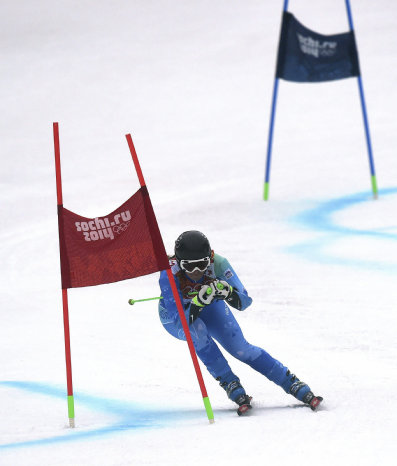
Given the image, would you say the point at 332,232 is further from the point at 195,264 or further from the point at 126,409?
the point at 195,264

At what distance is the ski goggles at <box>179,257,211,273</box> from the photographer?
476 cm

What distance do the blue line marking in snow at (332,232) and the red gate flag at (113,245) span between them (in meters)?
3.81

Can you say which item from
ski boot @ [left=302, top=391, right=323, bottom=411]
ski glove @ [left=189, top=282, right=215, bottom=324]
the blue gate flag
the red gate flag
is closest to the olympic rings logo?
the red gate flag

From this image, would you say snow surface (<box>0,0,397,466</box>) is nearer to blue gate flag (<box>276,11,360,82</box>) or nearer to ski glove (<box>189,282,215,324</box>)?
ski glove (<box>189,282,215,324</box>)

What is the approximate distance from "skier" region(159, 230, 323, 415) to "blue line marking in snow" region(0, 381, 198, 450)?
0.31 metres

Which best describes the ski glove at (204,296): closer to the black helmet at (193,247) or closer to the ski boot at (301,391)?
the black helmet at (193,247)

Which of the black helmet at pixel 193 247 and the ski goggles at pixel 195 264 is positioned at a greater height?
the black helmet at pixel 193 247

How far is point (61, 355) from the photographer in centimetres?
638

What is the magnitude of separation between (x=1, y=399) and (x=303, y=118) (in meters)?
10.2

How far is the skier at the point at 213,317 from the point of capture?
4766 mm

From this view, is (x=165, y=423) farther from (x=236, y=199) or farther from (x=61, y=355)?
(x=236, y=199)

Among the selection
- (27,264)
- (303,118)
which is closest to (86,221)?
(27,264)

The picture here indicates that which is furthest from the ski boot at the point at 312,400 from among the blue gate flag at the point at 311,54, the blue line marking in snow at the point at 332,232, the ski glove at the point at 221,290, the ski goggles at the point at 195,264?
the blue gate flag at the point at 311,54

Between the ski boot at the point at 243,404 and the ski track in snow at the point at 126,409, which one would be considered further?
the ski boot at the point at 243,404
